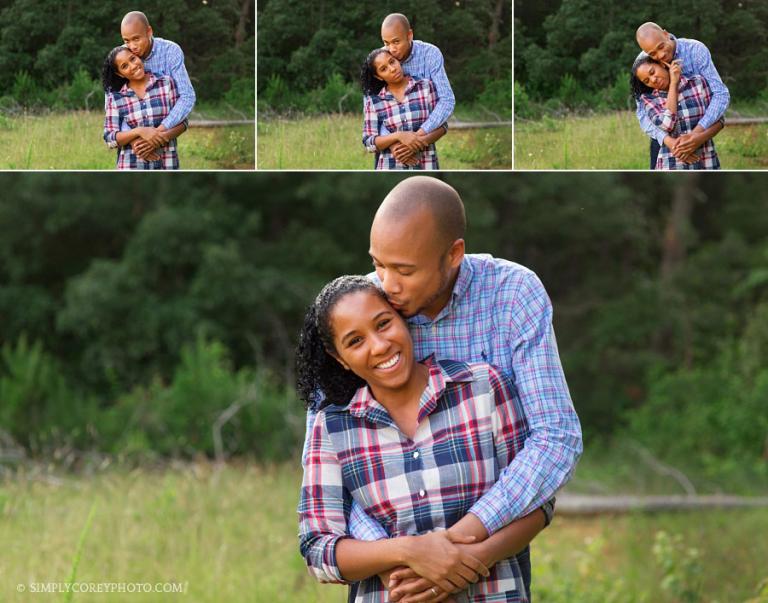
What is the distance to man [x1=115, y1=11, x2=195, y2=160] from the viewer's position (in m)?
5.43

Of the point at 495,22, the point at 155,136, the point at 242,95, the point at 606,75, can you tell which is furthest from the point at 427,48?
the point at 155,136

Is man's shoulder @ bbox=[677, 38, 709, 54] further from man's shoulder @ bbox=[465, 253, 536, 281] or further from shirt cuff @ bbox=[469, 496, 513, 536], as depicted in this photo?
shirt cuff @ bbox=[469, 496, 513, 536]

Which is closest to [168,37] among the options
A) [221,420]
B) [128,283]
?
[221,420]

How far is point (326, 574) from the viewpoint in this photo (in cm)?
289

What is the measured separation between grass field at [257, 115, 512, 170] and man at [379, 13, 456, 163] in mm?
156

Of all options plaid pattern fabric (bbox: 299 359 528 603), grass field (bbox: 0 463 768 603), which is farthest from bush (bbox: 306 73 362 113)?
plaid pattern fabric (bbox: 299 359 528 603)

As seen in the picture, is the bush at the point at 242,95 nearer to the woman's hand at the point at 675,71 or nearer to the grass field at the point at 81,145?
the grass field at the point at 81,145

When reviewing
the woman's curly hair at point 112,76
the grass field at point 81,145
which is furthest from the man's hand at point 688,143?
the woman's curly hair at point 112,76

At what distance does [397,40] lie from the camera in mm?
5500

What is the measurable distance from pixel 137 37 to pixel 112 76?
0.21 metres

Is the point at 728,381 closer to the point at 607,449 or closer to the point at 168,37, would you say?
the point at 607,449

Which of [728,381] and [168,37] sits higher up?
[168,37]

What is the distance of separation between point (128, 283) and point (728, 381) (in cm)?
499

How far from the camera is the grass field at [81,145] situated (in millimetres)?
5660
